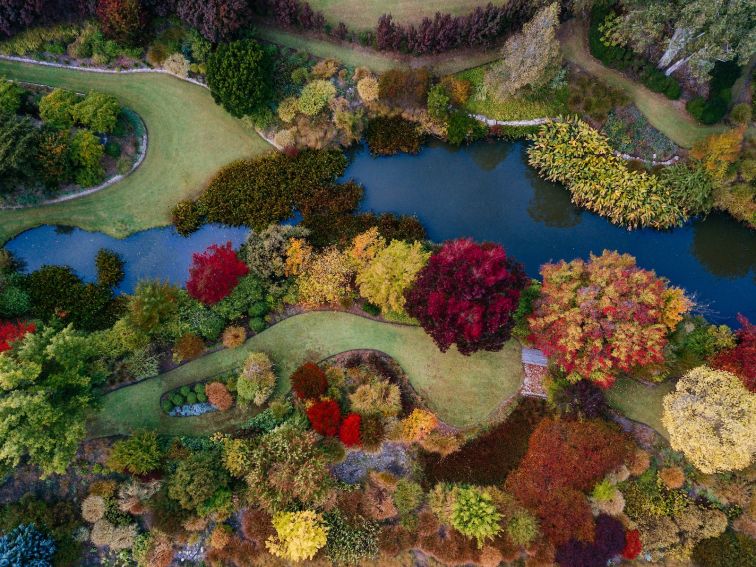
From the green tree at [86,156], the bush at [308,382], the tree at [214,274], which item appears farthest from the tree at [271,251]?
the green tree at [86,156]

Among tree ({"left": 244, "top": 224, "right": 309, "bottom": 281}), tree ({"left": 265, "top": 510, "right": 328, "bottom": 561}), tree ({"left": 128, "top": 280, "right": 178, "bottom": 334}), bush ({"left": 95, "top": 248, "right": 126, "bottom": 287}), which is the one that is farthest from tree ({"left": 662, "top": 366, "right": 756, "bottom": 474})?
bush ({"left": 95, "top": 248, "right": 126, "bottom": 287})

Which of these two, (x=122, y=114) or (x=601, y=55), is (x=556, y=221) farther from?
(x=122, y=114)

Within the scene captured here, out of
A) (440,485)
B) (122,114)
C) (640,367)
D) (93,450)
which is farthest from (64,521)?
(640,367)

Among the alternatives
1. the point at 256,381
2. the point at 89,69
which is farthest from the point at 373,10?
the point at 256,381

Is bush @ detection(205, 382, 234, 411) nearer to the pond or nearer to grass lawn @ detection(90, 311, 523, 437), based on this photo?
grass lawn @ detection(90, 311, 523, 437)

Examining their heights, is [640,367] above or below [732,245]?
below
